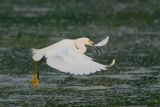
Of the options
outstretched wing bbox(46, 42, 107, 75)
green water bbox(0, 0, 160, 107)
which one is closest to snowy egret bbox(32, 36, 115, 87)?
outstretched wing bbox(46, 42, 107, 75)

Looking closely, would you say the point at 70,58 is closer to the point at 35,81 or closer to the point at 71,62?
the point at 71,62

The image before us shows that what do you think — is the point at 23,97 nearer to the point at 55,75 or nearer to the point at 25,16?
the point at 55,75

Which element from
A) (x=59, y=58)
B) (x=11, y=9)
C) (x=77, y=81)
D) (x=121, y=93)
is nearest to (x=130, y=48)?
(x=77, y=81)

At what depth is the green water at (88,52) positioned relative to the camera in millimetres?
13366

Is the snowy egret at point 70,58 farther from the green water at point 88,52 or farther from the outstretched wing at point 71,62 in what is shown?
the green water at point 88,52

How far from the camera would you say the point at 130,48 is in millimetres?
20734

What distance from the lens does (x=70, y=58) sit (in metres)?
12.4

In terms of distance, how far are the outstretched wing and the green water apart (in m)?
0.74

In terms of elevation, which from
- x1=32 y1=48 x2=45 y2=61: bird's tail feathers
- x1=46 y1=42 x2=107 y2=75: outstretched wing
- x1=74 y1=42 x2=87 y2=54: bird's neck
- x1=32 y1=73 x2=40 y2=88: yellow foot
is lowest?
x1=32 y1=73 x2=40 y2=88: yellow foot

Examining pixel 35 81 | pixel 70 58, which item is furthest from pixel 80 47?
pixel 35 81

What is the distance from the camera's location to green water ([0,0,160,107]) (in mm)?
13366

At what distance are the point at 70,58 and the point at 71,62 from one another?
178mm

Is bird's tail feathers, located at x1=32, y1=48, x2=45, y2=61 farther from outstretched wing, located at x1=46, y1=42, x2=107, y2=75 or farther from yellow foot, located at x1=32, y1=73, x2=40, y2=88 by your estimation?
yellow foot, located at x1=32, y1=73, x2=40, y2=88

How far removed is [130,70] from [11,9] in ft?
56.5
